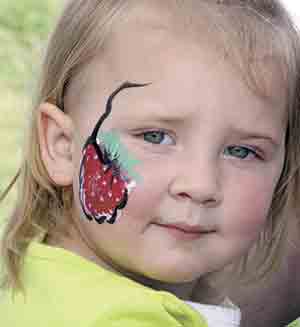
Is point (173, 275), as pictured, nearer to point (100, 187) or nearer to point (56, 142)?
point (100, 187)

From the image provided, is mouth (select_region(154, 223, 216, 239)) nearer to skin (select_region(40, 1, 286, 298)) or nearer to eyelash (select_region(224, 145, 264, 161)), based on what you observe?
skin (select_region(40, 1, 286, 298))

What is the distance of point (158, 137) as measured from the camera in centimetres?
225

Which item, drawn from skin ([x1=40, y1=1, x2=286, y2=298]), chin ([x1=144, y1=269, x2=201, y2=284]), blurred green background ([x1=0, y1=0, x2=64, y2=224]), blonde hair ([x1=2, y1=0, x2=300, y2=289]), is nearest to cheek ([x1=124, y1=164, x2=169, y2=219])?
skin ([x1=40, y1=1, x2=286, y2=298])

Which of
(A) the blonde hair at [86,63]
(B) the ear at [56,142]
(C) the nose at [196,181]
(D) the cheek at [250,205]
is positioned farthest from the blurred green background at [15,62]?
(C) the nose at [196,181]

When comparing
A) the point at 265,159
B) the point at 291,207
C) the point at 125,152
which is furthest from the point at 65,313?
the point at 291,207

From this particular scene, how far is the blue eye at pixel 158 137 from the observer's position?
224cm

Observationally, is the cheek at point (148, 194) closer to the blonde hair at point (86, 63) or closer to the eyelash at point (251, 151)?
the eyelash at point (251, 151)

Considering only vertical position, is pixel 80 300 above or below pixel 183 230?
below

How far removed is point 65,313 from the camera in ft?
7.21

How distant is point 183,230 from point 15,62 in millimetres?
3900

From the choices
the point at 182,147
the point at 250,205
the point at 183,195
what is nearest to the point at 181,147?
the point at 182,147

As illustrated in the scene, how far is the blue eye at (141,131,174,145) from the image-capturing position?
224cm

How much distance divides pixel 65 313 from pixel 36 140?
0.50m

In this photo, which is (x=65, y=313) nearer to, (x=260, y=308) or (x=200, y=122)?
(x=200, y=122)
